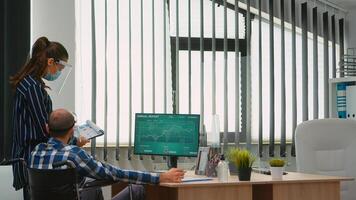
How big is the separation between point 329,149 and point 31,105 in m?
2.15

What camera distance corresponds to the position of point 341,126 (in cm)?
389

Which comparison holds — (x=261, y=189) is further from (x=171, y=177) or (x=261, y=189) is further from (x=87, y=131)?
(x=87, y=131)

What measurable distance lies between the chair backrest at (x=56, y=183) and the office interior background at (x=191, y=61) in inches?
63.4

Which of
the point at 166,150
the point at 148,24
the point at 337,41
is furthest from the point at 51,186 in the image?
the point at 337,41

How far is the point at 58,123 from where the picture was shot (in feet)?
9.32

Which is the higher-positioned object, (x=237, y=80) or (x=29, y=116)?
(x=237, y=80)

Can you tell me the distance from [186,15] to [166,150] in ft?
4.73

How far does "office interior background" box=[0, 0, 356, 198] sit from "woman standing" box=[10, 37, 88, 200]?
1299mm

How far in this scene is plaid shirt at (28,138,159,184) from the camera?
277 centimetres

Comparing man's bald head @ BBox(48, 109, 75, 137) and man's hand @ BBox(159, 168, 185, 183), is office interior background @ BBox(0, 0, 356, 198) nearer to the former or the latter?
man's hand @ BBox(159, 168, 185, 183)

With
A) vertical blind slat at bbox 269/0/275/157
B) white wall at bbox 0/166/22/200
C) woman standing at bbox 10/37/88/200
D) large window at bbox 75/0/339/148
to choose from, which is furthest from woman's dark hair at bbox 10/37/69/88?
vertical blind slat at bbox 269/0/275/157

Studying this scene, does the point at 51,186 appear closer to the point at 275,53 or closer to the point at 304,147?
the point at 304,147

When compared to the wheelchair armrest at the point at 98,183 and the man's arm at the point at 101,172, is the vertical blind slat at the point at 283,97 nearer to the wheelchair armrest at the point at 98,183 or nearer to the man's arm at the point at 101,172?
the man's arm at the point at 101,172

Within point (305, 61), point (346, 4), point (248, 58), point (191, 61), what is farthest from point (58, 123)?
point (346, 4)
